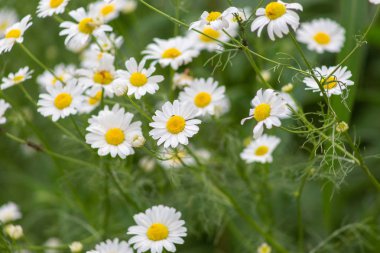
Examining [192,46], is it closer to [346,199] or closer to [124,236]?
[124,236]

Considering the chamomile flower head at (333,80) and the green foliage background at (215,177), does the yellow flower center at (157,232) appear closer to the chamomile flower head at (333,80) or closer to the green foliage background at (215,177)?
the green foliage background at (215,177)

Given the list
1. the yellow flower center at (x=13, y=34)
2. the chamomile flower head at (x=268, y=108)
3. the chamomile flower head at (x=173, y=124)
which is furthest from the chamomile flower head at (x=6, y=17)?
the chamomile flower head at (x=268, y=108)

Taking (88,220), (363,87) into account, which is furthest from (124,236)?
(363,87)

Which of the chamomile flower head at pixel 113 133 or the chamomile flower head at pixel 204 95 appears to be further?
the chamomile flower head at pixel 204 95

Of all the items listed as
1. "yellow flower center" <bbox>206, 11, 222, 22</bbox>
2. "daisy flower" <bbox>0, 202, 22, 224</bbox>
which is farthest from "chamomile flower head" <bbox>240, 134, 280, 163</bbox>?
"daisy flower" <bbox>0, 202, 22, 224</bbox>

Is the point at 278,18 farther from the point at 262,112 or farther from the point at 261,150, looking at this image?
the point at 261,150

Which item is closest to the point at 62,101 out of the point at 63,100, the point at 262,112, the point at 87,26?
the point at 63,100
